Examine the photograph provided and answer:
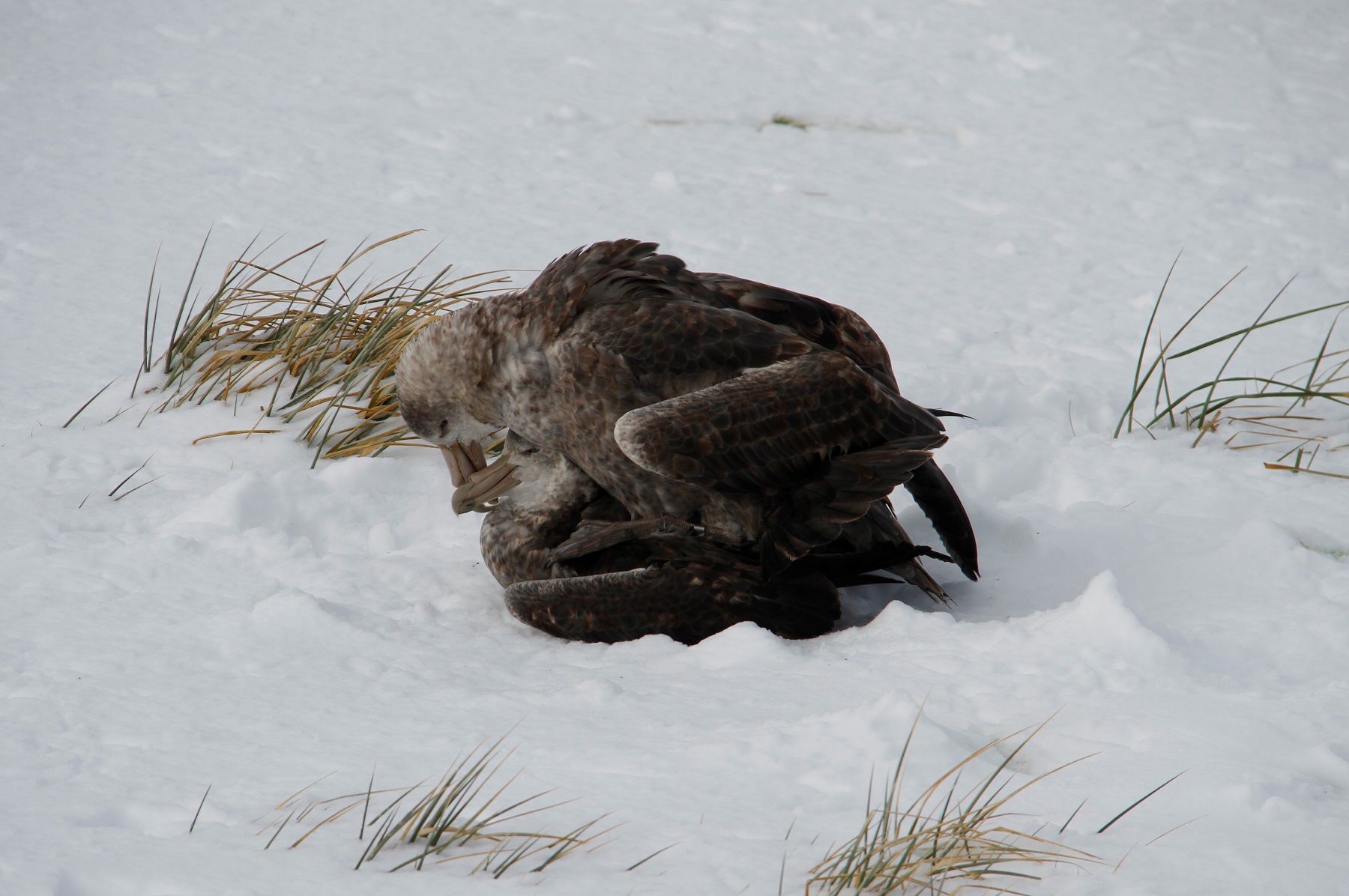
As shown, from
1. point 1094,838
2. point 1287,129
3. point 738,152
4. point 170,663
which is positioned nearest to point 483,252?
point 738,152

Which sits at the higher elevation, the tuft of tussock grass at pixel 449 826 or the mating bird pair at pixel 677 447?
the mating bird pair at pixel 677 447

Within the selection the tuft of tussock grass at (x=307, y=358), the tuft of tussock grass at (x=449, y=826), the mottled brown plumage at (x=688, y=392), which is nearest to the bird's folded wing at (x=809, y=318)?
the mottled brown plumage at (x=688, y=392)

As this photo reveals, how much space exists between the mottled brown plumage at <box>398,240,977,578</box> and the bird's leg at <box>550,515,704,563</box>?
3 cm

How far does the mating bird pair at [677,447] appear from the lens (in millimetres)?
3301

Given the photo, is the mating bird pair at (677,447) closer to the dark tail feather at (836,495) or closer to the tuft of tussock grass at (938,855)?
the dark tail feather at (836,495)

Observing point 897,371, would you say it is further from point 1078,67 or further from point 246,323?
point 1078,67

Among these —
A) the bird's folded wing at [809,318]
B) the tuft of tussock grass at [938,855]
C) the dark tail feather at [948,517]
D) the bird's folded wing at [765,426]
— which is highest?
the bird's folded wing at [809,318]

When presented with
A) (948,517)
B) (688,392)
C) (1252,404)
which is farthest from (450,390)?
(1252,404)

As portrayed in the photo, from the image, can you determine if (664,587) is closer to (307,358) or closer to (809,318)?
(809,318)

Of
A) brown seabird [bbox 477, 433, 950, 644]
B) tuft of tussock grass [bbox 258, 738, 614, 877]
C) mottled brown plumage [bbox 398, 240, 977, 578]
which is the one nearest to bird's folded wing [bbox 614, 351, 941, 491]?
mottled brown plumage [bbox 398, 240, 977, 578]

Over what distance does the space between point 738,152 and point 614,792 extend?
591 centimetres

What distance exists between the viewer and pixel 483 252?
246 inches

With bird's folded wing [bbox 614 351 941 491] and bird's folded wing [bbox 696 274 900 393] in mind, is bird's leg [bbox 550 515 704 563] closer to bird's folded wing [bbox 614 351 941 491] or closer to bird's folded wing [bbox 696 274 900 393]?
bird's folded wing [bbox 614 351 941 491]

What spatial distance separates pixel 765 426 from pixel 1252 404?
301 centimetres
